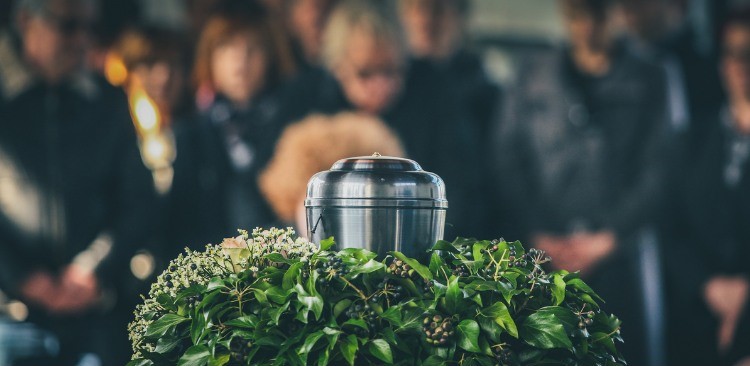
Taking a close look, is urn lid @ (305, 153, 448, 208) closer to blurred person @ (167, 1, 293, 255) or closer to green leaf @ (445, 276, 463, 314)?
green leaf @ (445, 276, 463, 314)

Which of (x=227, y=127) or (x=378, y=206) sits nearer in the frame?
(x=378, y=206)

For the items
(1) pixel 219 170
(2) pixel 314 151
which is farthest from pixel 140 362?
(1) pixel 219 170

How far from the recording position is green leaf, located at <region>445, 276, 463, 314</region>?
84.4 inches

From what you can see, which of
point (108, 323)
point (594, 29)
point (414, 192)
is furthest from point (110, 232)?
point (414, 192)

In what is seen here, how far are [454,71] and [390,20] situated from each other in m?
0.61

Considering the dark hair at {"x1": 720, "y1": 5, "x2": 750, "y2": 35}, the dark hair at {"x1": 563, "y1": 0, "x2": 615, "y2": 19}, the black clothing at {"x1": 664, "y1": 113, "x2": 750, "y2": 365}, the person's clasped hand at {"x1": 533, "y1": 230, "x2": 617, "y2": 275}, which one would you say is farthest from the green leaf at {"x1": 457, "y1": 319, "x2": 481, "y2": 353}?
the dark hair at {"x1": 720, "y1": 5, "x2": 750, "y2": 35}

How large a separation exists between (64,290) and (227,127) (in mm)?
1574

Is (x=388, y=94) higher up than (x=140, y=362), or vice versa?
(x=140, y=362)

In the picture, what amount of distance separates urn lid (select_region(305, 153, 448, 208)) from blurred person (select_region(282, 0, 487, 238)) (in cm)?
507

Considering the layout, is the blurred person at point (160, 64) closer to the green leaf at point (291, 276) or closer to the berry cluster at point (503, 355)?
the green leaf at point (291, 276)

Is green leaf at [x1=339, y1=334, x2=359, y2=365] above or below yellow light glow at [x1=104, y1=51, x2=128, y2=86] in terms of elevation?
above

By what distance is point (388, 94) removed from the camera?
25.5 feet

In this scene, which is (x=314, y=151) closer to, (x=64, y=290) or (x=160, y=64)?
(x=64, y=290)

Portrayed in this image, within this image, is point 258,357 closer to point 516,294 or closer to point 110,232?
point 516,294
